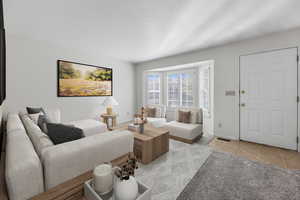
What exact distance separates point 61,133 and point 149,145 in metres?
1.29

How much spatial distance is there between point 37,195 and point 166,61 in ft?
13.6

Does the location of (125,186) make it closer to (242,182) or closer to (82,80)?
(242,182)

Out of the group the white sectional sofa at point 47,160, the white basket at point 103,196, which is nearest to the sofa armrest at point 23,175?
the white sectional sofa at point 47,160

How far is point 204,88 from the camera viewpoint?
3.88 metres

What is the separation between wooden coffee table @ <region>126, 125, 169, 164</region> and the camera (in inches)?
81.2

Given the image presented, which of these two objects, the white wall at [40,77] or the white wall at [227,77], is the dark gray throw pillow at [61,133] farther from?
the white wall at [227,77]

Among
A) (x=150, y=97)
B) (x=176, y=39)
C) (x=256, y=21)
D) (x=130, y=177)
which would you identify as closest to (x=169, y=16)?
(x=176, y=39)

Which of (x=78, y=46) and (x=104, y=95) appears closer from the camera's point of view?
(x=78, y=46)

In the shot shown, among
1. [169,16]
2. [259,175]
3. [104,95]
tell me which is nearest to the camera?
[259,175]

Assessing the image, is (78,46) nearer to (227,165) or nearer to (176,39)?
(176,39)

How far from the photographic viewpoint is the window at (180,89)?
4309mm

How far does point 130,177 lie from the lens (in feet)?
2.53

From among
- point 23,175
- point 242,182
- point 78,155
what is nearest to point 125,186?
point 78,155

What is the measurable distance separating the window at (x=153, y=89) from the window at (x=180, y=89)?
17.5 inches
